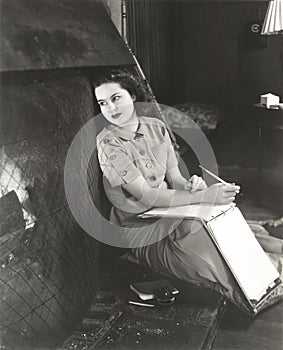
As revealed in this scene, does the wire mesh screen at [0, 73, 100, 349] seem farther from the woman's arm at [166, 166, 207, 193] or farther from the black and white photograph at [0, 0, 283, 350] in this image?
the woman's arm at [166, 166, 207, 193]

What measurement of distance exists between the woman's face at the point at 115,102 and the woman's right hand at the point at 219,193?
0.28m

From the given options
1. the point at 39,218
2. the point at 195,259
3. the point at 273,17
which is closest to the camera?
the point at 39,218

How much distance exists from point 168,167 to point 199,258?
0.83 ft

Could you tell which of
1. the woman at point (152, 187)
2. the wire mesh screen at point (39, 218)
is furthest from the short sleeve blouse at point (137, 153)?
the wire mesh screen at point (39, 218)

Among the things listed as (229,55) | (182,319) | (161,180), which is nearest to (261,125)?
(229,55)

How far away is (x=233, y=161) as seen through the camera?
1372 mm

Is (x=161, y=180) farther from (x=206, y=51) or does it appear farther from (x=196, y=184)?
(x=206, y=51)

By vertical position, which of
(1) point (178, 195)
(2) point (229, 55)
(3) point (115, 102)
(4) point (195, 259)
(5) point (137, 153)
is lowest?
(4) point (195, 259)

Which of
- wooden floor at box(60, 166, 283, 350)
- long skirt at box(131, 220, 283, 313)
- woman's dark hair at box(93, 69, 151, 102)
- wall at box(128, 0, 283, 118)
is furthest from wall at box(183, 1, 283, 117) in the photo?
long skirt at box(131, 220, 283, 313)

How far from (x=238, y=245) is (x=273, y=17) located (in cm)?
58

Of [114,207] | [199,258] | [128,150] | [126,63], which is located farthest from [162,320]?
[126,63]

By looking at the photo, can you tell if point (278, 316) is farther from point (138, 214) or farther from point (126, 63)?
point (126, 63)

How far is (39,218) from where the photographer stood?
1.11 meters

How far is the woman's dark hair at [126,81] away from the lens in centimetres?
130
